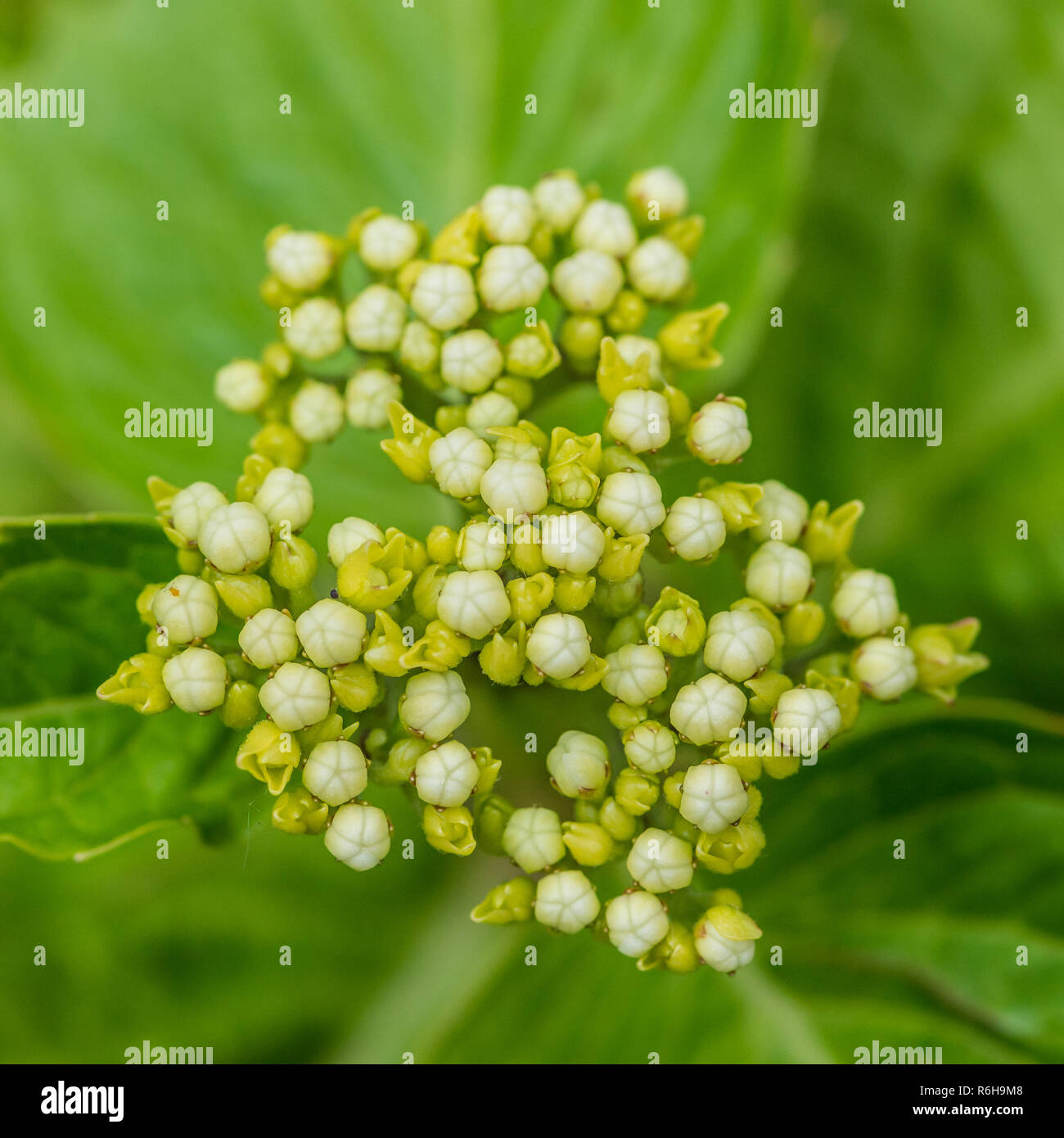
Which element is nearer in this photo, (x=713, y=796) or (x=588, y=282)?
(x=713, y=796)

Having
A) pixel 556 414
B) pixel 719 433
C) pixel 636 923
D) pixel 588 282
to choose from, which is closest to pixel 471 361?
pixel 588 282

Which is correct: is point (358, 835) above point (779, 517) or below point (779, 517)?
below

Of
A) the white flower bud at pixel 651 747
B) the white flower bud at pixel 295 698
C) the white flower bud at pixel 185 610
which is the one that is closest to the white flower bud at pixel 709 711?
the white flower bud at pixel 651 747

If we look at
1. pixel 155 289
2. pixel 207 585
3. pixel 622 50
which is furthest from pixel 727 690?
pixel 155 289

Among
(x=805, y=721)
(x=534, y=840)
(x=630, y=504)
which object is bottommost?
(x=534, y=840)

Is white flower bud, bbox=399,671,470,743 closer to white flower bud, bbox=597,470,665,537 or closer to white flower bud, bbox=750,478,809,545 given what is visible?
white flower bud, bbox=597,470,665,537

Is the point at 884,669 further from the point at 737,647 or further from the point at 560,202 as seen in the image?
the point at 560,202
